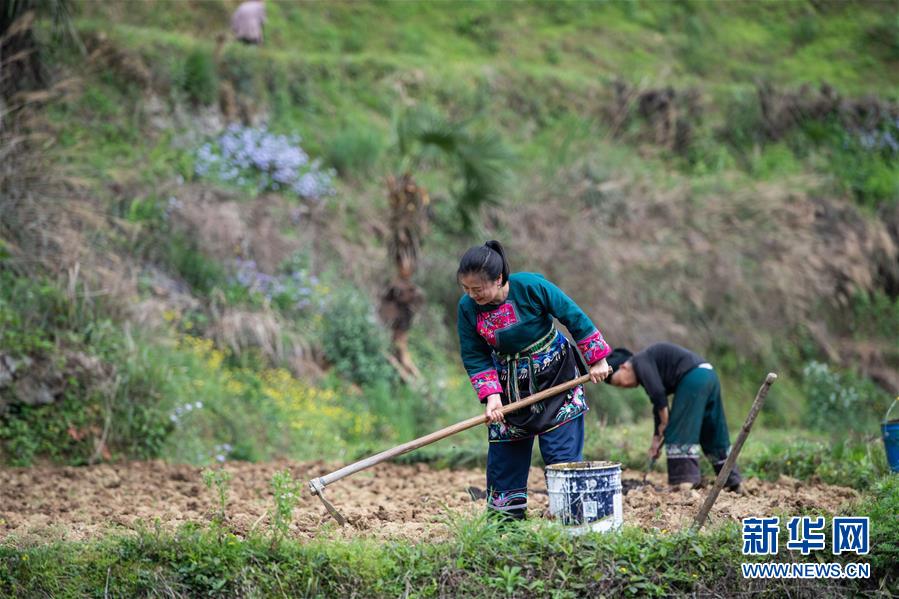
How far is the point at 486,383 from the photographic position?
18.1 ft

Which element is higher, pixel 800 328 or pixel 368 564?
pixel 368 564

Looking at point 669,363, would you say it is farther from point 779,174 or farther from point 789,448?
point 779,174

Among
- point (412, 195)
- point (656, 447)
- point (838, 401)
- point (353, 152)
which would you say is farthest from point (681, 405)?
point (353, 152)

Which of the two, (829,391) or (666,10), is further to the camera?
(666,10)

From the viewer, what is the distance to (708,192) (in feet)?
54.0

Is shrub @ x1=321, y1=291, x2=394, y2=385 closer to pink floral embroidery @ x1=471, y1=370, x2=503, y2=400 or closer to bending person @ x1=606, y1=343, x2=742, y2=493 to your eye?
bending person @ x1=606, y1=343, x2=742, y2=493

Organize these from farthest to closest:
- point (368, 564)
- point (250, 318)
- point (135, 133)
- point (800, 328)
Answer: point (800, 328)
point (135, 133)
point (250, 318)
point (368, 564)

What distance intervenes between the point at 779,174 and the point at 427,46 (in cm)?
717

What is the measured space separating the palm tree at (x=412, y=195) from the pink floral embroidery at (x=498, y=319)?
19.6 feet

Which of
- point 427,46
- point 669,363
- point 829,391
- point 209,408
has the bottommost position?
point 829,391

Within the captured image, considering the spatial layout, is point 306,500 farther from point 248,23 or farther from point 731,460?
point 248,23

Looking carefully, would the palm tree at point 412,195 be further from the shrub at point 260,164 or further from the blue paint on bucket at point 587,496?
the blue paint on bucket at point 587,496

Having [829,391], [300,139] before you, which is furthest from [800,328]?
[300,139]

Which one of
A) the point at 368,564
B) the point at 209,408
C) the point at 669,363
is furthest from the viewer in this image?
the point at 209,408
